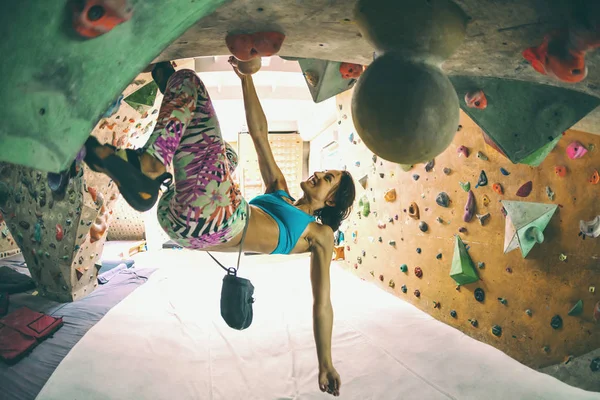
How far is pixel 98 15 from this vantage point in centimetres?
49

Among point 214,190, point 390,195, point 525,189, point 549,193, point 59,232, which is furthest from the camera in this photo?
point 390,195

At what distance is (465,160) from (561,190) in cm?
63

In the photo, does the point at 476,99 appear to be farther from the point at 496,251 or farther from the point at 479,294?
the point at 479,294

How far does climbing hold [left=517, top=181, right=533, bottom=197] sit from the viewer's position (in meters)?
1.79

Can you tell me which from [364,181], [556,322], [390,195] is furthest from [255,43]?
[364,181]

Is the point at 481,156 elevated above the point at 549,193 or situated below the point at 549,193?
above

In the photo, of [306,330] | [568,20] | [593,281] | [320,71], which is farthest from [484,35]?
[306,330]

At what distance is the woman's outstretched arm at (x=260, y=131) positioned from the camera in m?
1.64

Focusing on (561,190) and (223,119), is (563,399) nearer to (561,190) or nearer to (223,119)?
(561,190)

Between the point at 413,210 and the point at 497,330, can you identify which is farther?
the point at 413,210

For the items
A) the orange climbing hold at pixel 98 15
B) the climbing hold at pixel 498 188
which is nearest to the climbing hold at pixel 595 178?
the climbing hold at pixel 498 188

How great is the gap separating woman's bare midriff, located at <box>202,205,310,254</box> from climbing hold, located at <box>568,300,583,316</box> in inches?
59.7

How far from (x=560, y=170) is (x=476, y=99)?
0.83 m

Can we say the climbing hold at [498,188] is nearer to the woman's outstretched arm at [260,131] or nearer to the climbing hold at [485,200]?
the climbing hold at [485,200]
